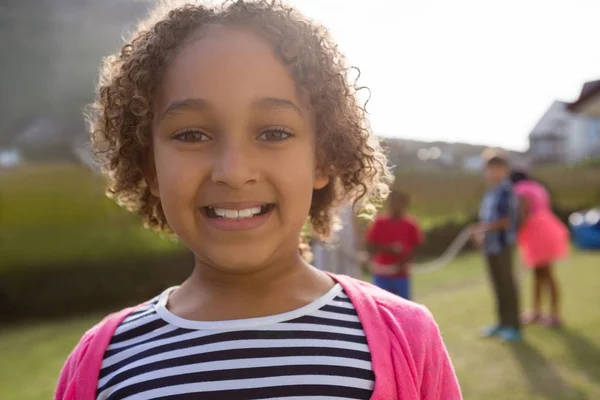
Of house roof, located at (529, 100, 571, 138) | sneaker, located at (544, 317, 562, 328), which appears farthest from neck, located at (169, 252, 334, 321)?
house roof, located at (529, 100, 571, 138)

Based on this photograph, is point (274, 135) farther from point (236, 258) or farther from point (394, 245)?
point (394, 245)

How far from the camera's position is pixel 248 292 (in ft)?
3.85

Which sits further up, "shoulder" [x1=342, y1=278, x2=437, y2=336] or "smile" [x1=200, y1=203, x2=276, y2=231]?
"smile" [x1=200, y1=203, x2=276, y2=231]

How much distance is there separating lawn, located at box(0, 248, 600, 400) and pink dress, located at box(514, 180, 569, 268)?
2.12ft

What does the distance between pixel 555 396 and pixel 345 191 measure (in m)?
3.01

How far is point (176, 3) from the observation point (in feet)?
4.36

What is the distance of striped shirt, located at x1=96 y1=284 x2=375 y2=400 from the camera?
1046 millimetres

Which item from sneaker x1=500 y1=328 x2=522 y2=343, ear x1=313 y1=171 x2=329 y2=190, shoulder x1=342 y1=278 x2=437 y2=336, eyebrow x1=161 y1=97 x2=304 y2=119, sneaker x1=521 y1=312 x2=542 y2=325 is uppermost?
eyebrow x1=161 y1=97 x2=304 y2=119

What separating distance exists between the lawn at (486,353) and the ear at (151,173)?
311cm

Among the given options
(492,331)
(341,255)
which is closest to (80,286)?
(492,331)

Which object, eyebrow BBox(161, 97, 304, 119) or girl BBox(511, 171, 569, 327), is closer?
eyebrow BBox(161, 97, 304, 119)

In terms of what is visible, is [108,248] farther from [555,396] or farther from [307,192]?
[307,192]

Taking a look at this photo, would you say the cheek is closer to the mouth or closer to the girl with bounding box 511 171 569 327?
the mouth

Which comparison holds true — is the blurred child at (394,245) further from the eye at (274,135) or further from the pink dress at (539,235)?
the eye at (274,135)
